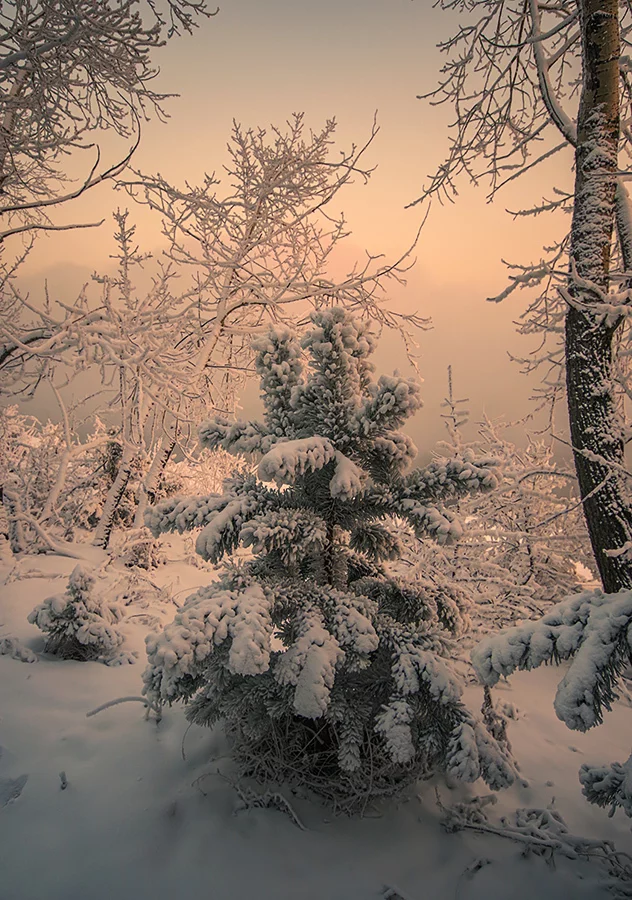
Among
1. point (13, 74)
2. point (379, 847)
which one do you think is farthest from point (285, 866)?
point (13, 74)

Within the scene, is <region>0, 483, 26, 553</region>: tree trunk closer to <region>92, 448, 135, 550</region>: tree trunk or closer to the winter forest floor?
<region>92, 448, 135, 550</region>: tree trunk

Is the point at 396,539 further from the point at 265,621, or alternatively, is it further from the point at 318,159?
the point at 318,159

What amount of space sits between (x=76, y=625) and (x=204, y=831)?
2.35 metres

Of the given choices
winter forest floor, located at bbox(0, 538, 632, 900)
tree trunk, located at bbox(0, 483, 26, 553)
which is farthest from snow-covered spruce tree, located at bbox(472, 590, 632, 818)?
tree trunk, located at bbox(0, 483, 26, 553)

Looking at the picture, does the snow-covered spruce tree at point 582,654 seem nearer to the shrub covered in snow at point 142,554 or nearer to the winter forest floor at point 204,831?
the winter forest floor at point 204,831

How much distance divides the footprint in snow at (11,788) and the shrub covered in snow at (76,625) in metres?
1.52

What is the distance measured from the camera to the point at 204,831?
198cm

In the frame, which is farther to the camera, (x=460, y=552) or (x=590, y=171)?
(x=460, y=552)

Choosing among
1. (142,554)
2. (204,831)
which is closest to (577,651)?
(204,831)

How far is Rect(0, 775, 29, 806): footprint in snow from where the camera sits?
2.10m

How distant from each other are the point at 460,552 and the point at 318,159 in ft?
22.1

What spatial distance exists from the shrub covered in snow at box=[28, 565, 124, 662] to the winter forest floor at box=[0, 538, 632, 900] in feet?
2.57

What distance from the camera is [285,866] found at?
186 cm

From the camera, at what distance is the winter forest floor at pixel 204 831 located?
177 centimetres
